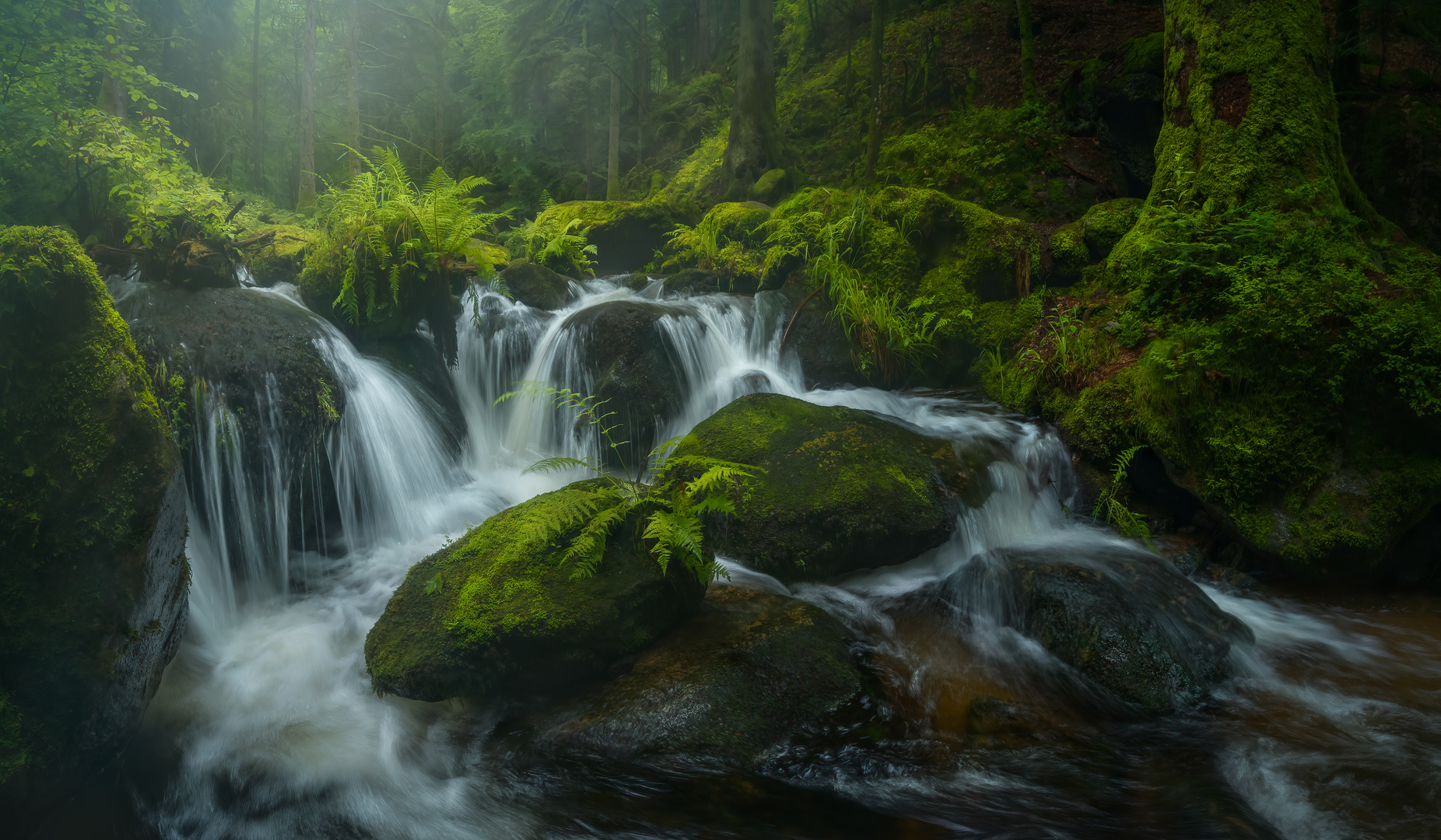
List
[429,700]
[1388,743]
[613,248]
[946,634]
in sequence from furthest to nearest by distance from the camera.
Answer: [613,248]
[946,634]
[429,700]
[1388,743]

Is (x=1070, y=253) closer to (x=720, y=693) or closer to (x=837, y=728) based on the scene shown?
(x=837, y=728)

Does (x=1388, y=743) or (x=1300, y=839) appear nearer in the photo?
(x=1300, y=839)

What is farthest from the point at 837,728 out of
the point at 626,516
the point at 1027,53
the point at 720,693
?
the point at 1027,53

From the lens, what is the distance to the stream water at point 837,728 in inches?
130

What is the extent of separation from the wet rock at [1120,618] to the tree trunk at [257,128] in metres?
25.6

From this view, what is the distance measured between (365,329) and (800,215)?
6.04m

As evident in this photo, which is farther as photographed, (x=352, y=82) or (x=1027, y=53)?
(x=352, y=82)

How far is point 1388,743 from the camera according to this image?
3617mm

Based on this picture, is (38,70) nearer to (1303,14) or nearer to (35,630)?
(35,630)

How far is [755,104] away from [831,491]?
10.2 meters

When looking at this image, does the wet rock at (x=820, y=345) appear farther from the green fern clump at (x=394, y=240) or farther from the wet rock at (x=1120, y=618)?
the green fern clump at (x=394, y=240)

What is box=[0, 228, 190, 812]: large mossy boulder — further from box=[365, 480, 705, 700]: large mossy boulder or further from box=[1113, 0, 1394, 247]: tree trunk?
box=[1113, 0, 1394, 247]: tree trunk

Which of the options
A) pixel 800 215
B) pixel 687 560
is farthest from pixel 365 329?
pixel 800 215

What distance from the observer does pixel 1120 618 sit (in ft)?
14.0
